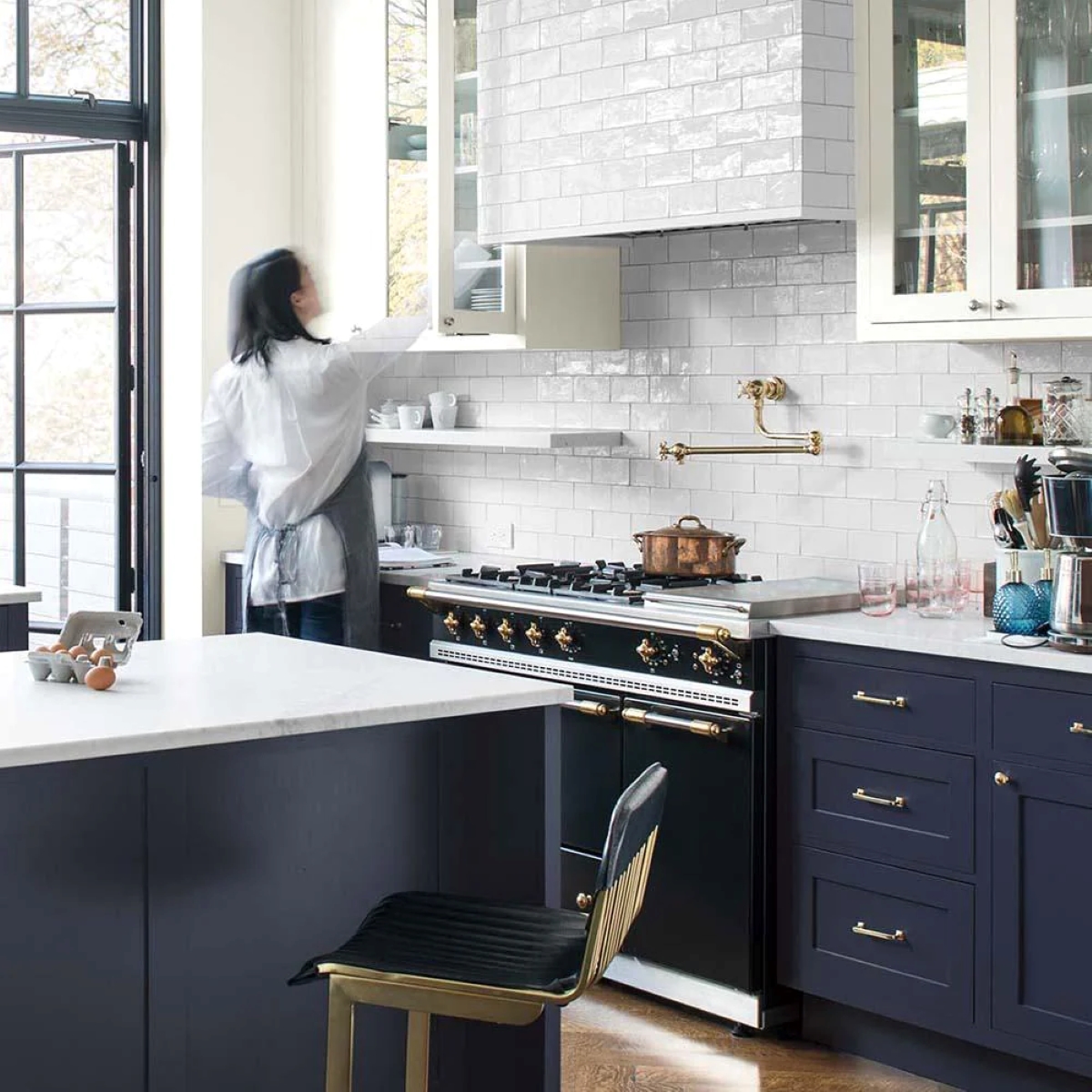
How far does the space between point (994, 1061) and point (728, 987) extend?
686 mm

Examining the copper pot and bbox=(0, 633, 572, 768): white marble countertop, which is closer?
bbox=(0, 633, 572, 768): white marble countertop

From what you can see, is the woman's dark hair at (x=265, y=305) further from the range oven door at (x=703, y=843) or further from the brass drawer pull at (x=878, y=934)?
the brass drawer pull at (x=878, y=934)

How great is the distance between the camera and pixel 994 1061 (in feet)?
13.3

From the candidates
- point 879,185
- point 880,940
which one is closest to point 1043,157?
point 879,185

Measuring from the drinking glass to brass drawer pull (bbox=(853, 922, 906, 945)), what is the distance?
760 millimetres

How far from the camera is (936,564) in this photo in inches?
176

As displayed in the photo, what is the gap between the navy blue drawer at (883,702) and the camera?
398 centimetres

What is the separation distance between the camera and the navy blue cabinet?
3.76 m

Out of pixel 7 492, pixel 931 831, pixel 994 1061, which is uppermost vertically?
pixel 7 492

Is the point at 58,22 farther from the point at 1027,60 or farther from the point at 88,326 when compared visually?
the point at 1027,60

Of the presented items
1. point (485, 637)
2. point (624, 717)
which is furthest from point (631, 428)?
point (624, 717)

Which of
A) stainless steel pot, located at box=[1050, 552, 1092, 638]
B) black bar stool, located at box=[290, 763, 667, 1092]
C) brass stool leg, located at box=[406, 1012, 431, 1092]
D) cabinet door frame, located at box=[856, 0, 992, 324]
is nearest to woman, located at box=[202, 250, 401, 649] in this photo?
cabinet door frame, located at box=[856, 0, 992, 324]

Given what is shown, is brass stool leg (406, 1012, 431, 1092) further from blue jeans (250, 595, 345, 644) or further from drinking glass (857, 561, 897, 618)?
blue jeans (250, 595, 345, 644)

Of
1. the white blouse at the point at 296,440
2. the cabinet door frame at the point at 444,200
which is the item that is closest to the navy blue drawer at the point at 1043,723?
the white blouse at the point at 296,440
